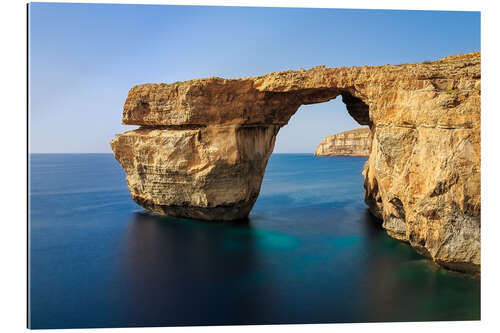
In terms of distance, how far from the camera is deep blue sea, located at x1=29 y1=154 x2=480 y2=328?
7.05 metres

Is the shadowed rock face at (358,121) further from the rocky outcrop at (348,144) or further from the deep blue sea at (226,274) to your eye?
the rocky outcrop at (348,144)

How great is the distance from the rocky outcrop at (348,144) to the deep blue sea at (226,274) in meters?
56.2

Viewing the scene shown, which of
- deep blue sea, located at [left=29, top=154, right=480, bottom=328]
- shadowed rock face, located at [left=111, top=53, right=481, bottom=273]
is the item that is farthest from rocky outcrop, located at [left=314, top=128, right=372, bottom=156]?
deep blue sea, located at [left=29, top=154, right=480, bottom=328]

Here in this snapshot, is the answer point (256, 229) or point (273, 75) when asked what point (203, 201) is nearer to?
point (256, 229)

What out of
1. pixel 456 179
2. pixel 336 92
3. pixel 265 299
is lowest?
pixel 265 299

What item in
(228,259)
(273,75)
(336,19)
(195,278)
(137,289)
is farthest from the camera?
(273,75)

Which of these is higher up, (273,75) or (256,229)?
(273,75)

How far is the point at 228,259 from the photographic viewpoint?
10.4 metres

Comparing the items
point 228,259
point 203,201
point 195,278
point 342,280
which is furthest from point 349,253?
point 203,201

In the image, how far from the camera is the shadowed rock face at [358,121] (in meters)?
7.96

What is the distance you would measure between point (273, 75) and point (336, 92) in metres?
2.79
